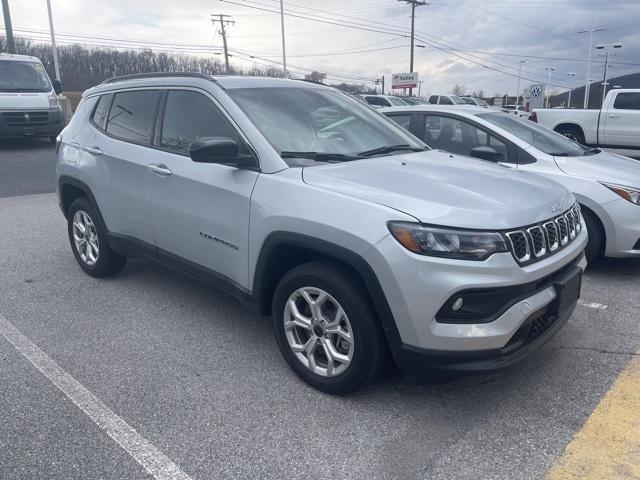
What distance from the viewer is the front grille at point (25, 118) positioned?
13506mm

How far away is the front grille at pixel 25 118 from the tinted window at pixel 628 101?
14573 mm

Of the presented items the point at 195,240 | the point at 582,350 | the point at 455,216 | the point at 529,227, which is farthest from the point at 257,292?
the point at 582,350

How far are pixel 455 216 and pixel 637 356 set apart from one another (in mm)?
→ 1902

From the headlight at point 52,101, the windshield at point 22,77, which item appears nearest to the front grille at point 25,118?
the headlight at point 52,101

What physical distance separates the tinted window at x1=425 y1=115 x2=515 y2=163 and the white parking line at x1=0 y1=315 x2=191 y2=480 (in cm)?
440

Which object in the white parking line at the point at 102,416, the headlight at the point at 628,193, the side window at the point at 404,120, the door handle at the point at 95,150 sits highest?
the side window at the point at 404,120

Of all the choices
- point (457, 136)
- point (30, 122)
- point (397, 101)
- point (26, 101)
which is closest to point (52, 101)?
point (26, 101)

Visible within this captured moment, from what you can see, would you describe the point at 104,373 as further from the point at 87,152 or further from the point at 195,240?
the point at 87,152

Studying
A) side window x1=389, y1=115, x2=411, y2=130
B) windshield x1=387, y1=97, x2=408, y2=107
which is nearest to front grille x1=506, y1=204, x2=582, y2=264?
side window x1=389, y1=115, x2=411, y2=130

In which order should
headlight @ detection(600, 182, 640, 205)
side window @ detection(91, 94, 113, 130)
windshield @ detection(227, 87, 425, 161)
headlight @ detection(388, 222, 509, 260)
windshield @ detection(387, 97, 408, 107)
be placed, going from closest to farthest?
headlight @ detection(388, 222, 509, 260)
windshield @ detection(227, 87, 425, 161)
side window @ detection(91, 94, 113, 130)
headlight @ detection(600, 182, 640, 205)
windshield @ detection(387, 97, 408, 107)

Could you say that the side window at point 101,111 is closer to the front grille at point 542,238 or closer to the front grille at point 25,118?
the front grille at point 542,238

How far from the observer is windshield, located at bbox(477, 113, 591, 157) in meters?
5.84

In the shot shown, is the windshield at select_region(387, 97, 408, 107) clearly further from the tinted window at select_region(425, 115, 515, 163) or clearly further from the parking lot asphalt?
the parking lot asphalt

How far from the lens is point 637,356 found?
3.68 meters
